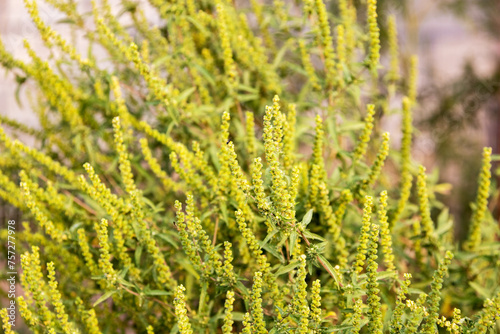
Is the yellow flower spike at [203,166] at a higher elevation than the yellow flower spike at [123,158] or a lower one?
lower

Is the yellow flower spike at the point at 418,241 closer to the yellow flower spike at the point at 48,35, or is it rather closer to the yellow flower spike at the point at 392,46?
the yellow flower spike at the point at 392,46

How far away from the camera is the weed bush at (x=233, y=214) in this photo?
1.81ft

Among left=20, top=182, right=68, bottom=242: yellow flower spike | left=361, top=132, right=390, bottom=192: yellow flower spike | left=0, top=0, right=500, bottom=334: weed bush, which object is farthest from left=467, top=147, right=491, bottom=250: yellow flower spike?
left=20, top=182, right=68, bottom=242: yellow flower spike

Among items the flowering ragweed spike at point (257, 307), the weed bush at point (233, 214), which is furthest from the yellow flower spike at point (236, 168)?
the flowering ragweed spike at point (257, 307)

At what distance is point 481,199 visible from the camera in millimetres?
Answer: 711

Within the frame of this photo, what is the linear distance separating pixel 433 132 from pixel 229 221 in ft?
3.37

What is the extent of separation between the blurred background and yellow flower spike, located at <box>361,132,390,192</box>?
39 centimetres

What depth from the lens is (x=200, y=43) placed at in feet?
3.19

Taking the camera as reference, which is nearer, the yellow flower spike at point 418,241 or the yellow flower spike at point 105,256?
the yellow flower spike at point 105,256

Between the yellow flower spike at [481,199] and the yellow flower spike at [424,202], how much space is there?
8cm

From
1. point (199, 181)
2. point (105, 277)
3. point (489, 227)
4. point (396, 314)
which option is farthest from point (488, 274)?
point (105, 277)

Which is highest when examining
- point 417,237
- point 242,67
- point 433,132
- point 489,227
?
point 242,67

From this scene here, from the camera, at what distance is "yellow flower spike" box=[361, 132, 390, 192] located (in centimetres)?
61

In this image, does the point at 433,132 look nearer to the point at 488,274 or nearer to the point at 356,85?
the point at 488,274
